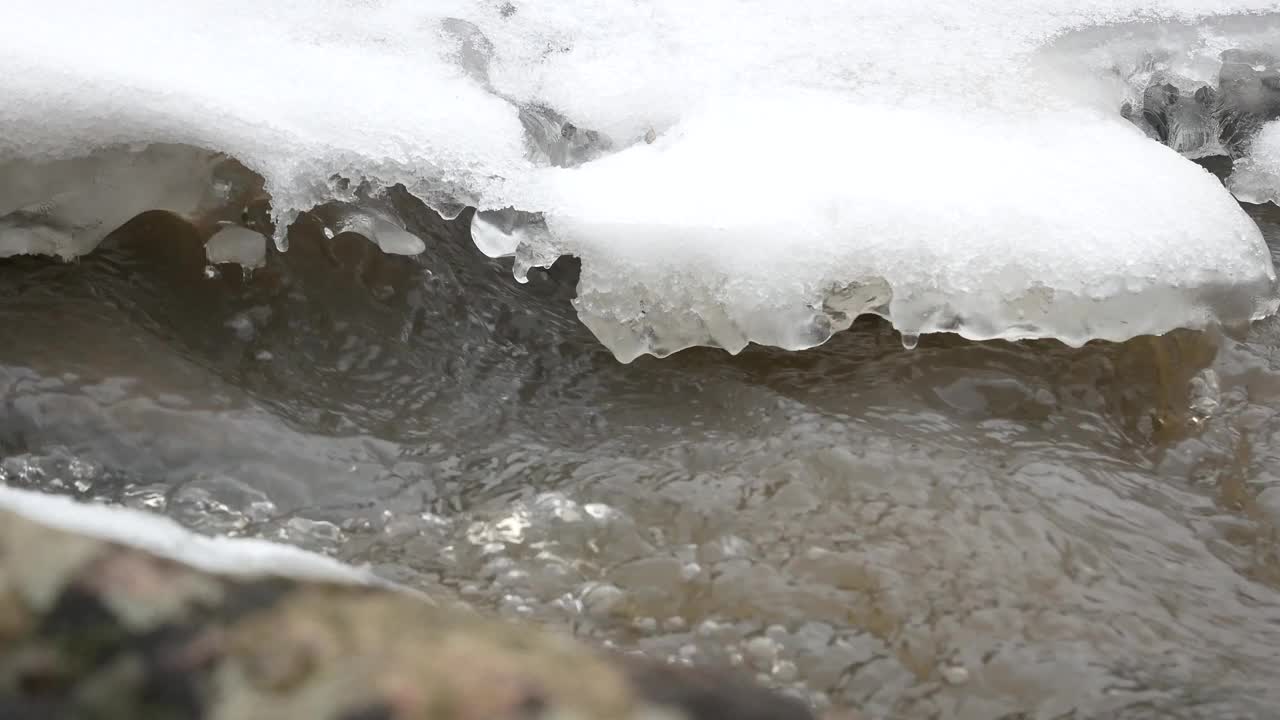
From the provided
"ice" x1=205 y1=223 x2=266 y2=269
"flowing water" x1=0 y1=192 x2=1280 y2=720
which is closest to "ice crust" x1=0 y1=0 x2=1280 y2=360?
"ice" x1=205 y1=223 x2=266 y2=269

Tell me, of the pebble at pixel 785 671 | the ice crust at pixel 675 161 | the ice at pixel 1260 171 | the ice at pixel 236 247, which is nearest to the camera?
the pebble at pixel 785 671

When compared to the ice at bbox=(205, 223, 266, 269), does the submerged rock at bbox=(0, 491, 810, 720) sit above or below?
above

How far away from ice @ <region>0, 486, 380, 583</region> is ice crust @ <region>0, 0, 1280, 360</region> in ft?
2.97

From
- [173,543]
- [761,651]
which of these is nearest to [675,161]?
[761,651]

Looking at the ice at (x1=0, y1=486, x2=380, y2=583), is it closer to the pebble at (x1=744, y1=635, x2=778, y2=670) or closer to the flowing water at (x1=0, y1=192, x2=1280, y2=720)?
Answer: the flowing water at (x1=0, y1=192, x2=1280, y2=720)

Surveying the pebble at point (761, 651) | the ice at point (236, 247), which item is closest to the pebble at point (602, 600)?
the pebble at point (761, 651)

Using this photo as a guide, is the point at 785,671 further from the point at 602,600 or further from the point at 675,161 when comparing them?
the point at 675,161

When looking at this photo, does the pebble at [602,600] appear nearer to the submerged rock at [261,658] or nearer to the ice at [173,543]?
the ice at [173,543]

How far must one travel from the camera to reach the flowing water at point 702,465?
1.64 meters

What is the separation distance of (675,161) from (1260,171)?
1.68m

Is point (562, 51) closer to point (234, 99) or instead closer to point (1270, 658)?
point (234, 99)

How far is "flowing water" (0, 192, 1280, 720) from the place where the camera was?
64.6 inches

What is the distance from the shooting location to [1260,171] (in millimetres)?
2975

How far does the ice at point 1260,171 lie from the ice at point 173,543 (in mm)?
2570
